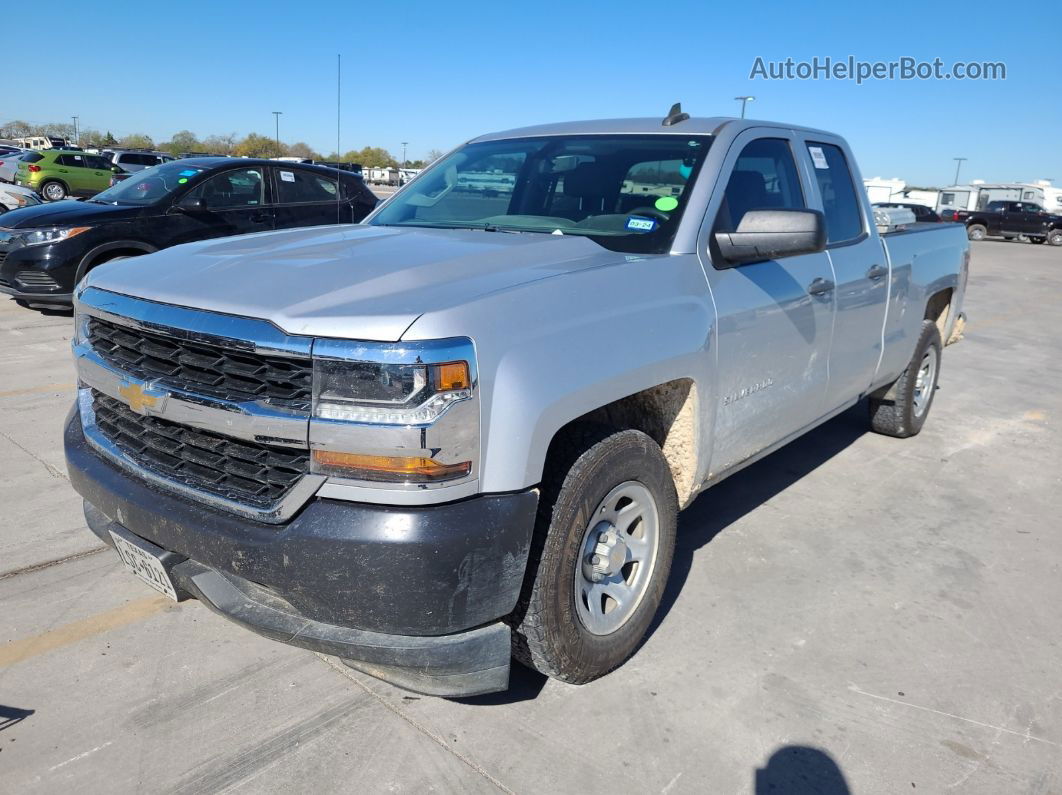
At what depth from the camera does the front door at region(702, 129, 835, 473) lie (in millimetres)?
3186

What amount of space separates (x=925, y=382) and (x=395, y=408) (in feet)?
16.9

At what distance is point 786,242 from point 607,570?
141 cm

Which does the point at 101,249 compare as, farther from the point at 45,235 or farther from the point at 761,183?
the point at 761,183

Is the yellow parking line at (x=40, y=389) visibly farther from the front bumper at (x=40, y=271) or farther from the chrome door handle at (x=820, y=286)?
the chrome door handle at (x=820, y=286)

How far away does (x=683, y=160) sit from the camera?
3.40 m

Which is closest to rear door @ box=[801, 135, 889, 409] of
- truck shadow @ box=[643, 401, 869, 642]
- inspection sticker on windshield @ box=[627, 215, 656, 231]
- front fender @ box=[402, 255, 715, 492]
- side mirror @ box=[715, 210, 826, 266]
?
truck shadow @ box=[643, 401, 869, 642]

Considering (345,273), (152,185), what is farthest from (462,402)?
(152,185)

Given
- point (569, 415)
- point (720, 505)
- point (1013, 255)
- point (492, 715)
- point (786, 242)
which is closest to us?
point (569, 415)

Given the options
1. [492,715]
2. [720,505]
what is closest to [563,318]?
[492,715]

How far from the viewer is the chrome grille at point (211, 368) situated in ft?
7.14

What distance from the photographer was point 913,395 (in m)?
5.79

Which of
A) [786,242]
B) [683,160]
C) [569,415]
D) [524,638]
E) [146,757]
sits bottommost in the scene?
[146,757]

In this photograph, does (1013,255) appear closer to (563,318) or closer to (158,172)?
(158,172)

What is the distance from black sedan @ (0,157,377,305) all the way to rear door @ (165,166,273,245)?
11 mm
